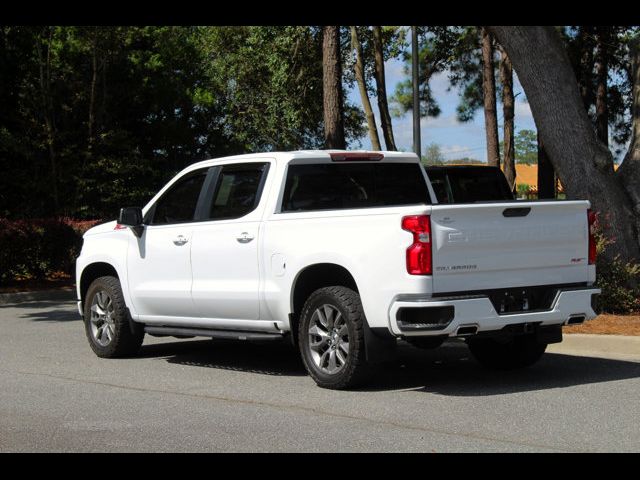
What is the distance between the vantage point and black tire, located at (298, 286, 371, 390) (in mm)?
8836

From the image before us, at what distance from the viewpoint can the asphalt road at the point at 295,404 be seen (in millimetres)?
7047

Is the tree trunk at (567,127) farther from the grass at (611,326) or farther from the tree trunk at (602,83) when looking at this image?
the tree trunk at (602,83)

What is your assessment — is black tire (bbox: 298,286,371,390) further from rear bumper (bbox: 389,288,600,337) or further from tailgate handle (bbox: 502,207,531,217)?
tailgate handle (bbox: 502,207,531,217)

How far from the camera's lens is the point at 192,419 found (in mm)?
7918

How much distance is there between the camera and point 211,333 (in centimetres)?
1035

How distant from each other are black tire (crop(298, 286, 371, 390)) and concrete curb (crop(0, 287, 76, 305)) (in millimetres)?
11199

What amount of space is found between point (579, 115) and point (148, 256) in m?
6.65

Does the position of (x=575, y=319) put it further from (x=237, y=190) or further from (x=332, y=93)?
(x=332, y=93)

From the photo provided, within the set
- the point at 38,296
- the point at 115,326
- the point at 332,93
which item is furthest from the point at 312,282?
the point at 332,93

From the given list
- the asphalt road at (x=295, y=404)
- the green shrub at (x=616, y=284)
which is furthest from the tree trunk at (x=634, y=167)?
the asphalt road at (x=295, y=404)

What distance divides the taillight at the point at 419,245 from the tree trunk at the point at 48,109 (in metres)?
Answer: 25.2

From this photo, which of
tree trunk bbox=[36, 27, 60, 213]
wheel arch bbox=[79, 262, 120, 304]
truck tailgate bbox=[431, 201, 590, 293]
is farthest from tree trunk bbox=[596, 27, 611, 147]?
truck tailgate bbox=[431, 201, 590, 293]

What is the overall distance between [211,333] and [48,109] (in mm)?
23917
